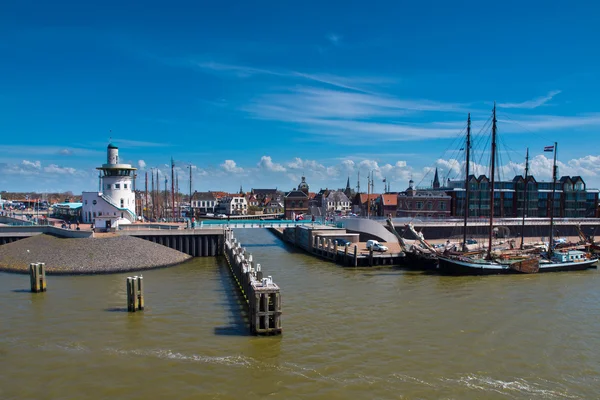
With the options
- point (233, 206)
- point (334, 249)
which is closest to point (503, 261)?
point (334, 249)

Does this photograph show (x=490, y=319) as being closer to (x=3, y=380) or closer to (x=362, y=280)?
(x=362, y=280)

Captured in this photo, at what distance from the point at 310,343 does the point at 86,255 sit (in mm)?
29919

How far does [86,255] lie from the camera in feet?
143

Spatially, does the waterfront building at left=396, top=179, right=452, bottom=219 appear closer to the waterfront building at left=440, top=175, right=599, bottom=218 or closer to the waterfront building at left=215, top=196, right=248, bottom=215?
the waterfront building at left=440, top=175, right=599, bottom=218

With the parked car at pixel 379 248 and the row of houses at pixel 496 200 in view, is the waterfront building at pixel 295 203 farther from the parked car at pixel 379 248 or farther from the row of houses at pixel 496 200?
the parked car at pixel 379 248

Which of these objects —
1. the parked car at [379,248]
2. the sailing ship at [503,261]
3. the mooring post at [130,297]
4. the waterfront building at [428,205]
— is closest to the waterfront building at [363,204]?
the waterfront building at [428,205]

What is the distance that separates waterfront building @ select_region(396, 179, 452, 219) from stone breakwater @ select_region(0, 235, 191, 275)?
46893 millimetres

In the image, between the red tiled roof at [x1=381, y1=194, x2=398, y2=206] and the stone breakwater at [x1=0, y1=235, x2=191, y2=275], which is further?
the red tiled roof at [x1=381, y1=194, x2=398, y2=206]

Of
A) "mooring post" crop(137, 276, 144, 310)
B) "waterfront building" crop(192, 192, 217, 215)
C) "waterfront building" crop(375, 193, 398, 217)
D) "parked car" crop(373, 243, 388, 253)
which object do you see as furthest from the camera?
"waterfront building" crop(192, 192, 217, 215)

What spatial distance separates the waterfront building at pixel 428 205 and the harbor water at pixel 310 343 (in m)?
43.7

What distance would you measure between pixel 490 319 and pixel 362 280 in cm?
1414

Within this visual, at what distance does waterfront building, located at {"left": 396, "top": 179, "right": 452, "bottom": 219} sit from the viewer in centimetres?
8081

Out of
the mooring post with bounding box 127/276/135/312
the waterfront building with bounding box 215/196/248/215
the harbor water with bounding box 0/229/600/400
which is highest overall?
the waterfront building with bounding box 215/196/248/215

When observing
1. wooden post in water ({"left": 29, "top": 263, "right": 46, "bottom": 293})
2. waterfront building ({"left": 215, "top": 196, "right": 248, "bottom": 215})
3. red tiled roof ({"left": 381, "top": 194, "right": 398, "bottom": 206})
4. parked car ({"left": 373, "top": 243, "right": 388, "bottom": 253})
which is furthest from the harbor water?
waterfront building ({"left": 215, "top": 196, "right": 248, "bottom": 215})
